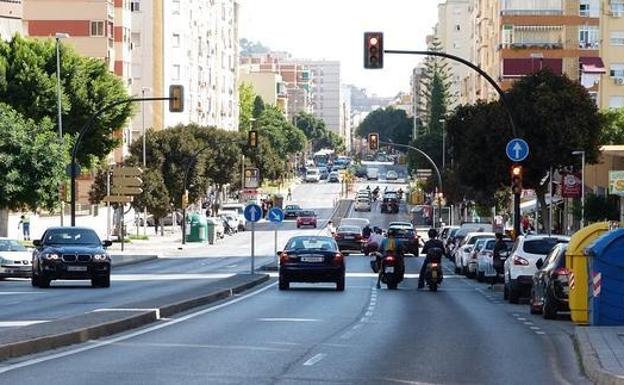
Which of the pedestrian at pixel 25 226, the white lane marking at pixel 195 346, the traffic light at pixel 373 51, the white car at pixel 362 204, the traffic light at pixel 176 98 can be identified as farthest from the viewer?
the white car at pixel 362 204

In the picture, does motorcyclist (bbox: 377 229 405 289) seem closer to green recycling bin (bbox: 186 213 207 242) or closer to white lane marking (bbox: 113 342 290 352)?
white lane marking (bbox: 113 342 290 352)

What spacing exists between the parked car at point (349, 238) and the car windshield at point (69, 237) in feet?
121

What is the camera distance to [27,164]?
235 feet

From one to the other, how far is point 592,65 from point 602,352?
87.6 m

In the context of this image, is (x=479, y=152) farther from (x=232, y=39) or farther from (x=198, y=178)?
(x=232, y=39)

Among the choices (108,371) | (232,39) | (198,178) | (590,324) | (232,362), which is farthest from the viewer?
(232,39)

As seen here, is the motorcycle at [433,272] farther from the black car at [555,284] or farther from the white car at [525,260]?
the black car at [555,284]

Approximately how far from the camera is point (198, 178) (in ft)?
364

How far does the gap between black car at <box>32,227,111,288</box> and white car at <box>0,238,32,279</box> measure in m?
6.90

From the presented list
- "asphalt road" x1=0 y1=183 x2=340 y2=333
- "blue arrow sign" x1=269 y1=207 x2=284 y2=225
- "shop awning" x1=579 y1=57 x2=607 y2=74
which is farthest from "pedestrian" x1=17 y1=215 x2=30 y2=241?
"shop awning" x1=579 y1=57 x2=607 y2=74

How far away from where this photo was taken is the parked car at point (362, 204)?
480ft

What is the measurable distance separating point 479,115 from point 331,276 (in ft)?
109

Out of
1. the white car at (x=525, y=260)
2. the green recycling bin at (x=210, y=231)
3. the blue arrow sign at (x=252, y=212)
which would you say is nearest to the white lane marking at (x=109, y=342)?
the white car at (x=525, y=260)

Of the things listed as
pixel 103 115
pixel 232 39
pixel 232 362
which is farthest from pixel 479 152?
pixel 232 39
